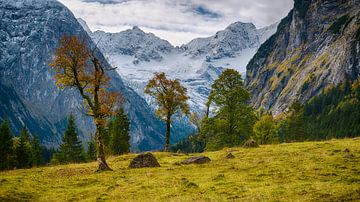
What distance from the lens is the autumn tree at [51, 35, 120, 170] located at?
134 ft

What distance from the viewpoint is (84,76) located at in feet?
137

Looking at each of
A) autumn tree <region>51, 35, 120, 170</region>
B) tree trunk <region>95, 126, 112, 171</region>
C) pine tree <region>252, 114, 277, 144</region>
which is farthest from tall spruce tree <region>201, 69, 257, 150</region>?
tree trunk <region>95, 126, 112, 171</region>

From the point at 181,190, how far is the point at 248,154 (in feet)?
66.7

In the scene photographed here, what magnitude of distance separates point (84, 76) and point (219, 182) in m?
20.9

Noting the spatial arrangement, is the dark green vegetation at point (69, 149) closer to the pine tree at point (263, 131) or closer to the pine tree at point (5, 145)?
the pine tree at point (5, 145)

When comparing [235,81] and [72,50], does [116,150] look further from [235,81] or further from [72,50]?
[72,50]

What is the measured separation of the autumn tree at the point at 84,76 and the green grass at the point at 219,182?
5.46 meters

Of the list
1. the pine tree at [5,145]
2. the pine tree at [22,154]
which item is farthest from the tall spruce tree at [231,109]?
the pine tree at [22,154]

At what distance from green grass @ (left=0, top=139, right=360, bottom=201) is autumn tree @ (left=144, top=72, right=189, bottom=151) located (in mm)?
29486

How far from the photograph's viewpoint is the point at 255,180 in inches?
1112

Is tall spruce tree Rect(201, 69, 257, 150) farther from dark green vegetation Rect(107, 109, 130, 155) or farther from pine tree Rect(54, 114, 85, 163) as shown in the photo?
pine tree Rect(54, 114, 85, 163)

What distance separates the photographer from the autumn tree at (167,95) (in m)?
68.8

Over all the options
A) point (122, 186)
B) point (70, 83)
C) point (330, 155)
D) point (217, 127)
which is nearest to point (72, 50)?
point (70, 83)

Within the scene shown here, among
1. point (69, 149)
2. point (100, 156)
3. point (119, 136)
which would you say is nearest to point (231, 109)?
point (100, 156)
